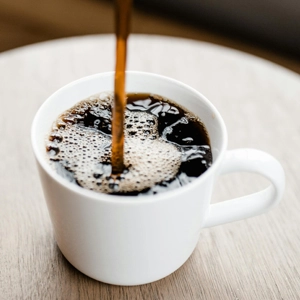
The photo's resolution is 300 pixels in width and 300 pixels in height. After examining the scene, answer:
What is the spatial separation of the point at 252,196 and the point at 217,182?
19 centimetres

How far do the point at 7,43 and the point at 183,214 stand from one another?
1.86 m

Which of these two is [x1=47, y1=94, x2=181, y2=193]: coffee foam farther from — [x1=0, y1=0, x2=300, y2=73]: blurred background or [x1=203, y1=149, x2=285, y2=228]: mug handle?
[x1=0, y1=0, x2=300, y2=73]: blurred background

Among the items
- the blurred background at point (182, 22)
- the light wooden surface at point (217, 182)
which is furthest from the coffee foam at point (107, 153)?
the blurred background at point (182, 22)

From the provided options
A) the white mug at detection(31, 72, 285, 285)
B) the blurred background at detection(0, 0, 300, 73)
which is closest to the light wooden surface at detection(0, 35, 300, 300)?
the white mug at detection(31, 72, 285, 285)

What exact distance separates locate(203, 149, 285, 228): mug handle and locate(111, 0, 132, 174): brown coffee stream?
14 centimetres

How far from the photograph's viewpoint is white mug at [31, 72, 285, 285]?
56cm

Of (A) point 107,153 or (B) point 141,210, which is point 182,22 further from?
(B) point 141,210

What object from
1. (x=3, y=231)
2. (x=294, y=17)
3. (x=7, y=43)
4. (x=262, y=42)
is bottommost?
(x=7, y=43)

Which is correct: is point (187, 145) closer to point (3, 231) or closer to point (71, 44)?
point (3, 231)

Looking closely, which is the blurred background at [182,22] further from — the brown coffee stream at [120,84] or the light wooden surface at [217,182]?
the brown coffee stream at [120,84]

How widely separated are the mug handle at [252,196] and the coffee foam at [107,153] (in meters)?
0.08

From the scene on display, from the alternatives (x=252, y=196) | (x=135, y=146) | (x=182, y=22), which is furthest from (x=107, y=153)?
(x=182, y=22)

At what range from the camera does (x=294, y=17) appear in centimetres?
184

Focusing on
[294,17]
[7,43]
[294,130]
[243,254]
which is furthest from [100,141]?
[7,43]
